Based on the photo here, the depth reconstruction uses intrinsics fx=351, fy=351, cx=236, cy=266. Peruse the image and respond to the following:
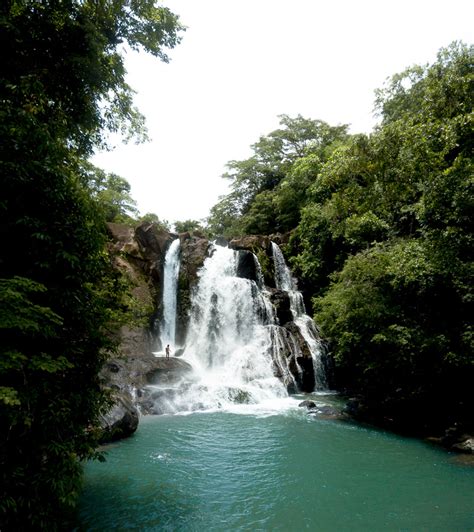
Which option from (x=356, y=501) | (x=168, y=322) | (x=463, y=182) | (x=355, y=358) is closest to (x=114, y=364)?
(x=168, y=322)

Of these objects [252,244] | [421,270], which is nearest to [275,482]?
[421,270]

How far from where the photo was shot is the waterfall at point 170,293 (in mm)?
20625

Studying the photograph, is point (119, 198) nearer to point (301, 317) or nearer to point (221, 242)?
point (221, 242)

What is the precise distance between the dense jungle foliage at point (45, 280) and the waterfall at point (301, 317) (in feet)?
44.1

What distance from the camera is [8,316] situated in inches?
122

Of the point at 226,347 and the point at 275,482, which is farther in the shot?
the point at 226,347

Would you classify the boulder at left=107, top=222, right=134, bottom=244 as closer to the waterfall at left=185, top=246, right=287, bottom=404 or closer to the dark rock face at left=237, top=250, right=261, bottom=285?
the waterfall at left=185, top=246, right=287, bottom=404

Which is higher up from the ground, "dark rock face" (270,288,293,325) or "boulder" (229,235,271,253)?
"boulder" (229,235,271,253)

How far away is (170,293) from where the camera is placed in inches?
850

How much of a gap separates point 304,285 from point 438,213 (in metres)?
14.0

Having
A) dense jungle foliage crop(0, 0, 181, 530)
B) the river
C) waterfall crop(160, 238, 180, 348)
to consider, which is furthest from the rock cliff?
dense jungle foliage crop(0, 0, 181, 530)

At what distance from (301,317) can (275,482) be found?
1364cm

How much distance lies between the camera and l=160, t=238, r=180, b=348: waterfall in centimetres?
2062

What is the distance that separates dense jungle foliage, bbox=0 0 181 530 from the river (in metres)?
1.92
